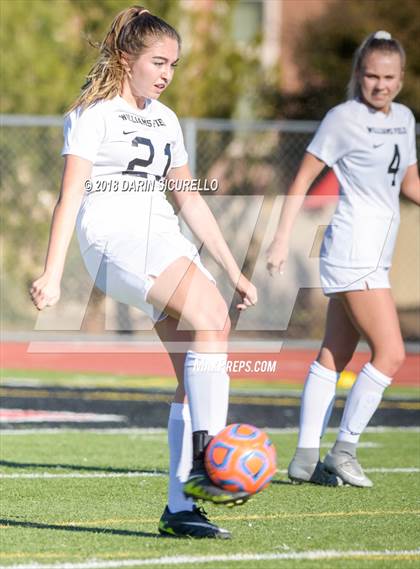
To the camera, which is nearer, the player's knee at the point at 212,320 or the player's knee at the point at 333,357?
the player's knee at the point at 212,320

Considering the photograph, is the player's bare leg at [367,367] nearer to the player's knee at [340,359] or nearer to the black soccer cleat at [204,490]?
the player's knee at [340,359]

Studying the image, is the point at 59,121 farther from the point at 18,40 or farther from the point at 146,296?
the point at 146,296

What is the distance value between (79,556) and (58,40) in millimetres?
13352

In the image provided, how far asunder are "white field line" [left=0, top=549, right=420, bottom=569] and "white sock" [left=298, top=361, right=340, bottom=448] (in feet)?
6.58

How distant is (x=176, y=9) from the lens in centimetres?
1745

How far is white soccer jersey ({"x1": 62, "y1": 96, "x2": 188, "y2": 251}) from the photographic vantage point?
17.2 feet

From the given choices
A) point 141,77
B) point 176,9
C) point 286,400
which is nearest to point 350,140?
point 141,77

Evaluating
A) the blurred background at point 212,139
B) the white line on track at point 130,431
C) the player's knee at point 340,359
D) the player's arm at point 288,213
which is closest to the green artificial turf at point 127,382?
the blurred background at point 212,139

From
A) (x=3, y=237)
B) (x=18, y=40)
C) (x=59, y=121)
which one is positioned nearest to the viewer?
(x=59, y=121)

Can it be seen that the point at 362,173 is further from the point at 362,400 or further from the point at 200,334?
the point at 200,334

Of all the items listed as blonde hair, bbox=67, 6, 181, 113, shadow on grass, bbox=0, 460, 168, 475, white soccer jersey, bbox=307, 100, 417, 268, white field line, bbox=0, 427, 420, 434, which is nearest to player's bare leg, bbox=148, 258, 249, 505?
blonde hair, bbox=67, 6, 181, 113

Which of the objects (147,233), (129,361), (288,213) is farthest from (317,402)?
(129,361)

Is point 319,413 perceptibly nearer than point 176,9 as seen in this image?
Yes

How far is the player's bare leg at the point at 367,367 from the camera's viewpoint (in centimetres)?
700
